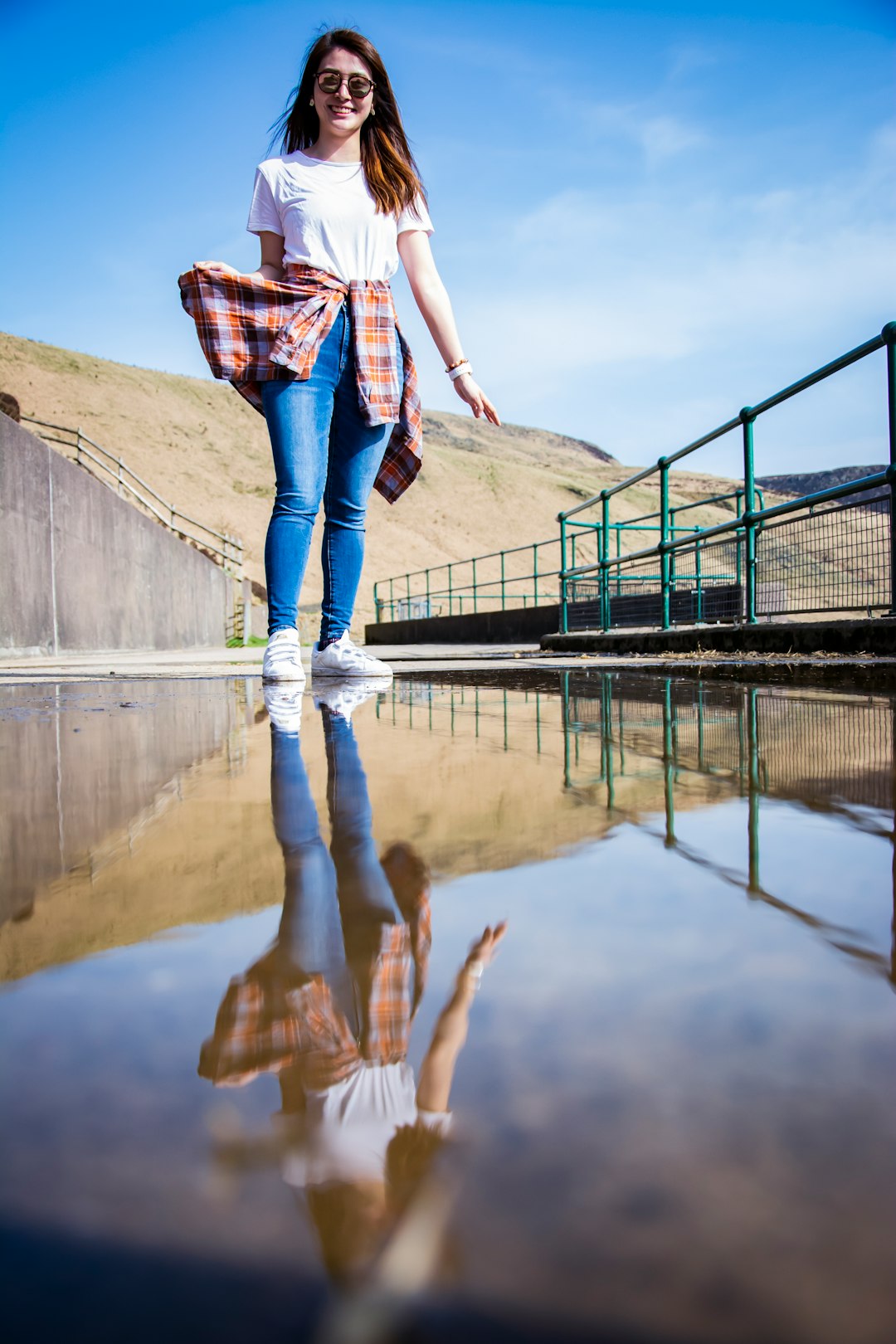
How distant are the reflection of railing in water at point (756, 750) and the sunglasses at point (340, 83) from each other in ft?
4.78

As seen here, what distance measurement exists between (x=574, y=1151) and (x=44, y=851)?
0.38m

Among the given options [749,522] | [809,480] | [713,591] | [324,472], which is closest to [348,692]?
[324,472]

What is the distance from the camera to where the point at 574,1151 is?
0.63 ft

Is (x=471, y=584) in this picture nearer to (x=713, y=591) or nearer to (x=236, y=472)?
(x=713, y=591)

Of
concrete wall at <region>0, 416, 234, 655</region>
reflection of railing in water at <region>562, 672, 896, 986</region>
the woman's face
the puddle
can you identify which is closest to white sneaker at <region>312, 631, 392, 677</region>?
reflection of railing in water at <region>562, 672, 896, 986</region>

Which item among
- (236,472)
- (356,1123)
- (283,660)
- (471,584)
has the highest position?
(236,472)

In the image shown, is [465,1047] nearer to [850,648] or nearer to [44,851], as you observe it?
[44,851]

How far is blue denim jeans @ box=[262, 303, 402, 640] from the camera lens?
2055mm

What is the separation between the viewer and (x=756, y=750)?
870 millimetres

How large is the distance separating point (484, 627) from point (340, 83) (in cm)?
924

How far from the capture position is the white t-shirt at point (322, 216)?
2.10 m

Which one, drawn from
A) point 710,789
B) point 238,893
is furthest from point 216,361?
point 238,893

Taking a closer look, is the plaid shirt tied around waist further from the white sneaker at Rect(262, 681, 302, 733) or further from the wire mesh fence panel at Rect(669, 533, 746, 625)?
the wire mesh fence panel at Rect(669, 533, 746, 625)

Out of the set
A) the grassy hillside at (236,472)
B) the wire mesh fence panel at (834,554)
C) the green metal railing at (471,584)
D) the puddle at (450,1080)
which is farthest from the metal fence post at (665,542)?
the grassy hillside at (236,472)
